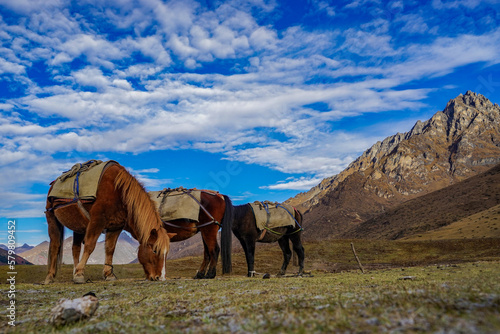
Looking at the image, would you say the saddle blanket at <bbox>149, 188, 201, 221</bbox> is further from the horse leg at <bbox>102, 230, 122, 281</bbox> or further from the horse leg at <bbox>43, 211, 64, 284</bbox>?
the horse leg at <bbox>43, 211, 64, 284</bbox>

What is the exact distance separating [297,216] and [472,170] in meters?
216

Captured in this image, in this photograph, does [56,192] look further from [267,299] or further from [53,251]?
[267,299]

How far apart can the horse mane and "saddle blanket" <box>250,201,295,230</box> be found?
16.2 feet

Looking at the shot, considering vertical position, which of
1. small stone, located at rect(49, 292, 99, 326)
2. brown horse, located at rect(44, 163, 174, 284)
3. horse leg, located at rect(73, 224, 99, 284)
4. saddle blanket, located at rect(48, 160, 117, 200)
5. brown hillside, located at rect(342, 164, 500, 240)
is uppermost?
brown hillside, located at rect(342, 164, 500, 240)

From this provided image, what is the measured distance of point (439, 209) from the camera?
4067 inches

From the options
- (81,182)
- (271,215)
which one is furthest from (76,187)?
(271,215)

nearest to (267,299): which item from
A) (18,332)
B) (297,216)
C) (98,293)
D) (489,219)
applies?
(18,332)

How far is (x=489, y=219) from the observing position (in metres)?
62.0

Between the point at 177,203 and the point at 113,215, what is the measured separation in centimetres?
230

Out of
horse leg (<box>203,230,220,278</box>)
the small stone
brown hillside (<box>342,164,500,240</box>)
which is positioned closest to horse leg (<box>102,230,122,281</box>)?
horse leg (<box>203,230,220,278</box>)

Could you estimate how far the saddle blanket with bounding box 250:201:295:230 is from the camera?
14422 mm

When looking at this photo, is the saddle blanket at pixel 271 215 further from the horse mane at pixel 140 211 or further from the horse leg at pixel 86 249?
the horse leg at pixel 86 249

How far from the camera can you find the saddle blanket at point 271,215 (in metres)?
14.4

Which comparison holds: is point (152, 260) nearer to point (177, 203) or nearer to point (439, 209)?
point (177, 203)
